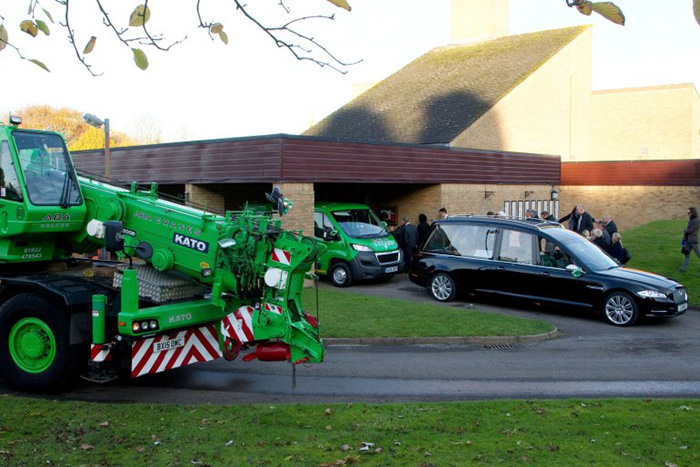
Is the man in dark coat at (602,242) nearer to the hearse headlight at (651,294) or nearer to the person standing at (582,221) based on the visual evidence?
the person standing at (582,221)

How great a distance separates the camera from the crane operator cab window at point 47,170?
28.7ft

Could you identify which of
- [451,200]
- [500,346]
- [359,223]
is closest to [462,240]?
[359,223]

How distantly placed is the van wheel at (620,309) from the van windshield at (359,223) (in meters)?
7.04

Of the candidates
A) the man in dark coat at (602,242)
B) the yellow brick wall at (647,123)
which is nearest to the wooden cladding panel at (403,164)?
the man in dark coat at (602,242)

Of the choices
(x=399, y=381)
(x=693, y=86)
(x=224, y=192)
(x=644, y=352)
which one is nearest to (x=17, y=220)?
(x=399, y=381)

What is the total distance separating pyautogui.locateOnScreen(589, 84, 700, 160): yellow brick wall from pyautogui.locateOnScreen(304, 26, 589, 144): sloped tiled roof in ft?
39.9

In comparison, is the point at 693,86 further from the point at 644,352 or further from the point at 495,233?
the point at 644,352

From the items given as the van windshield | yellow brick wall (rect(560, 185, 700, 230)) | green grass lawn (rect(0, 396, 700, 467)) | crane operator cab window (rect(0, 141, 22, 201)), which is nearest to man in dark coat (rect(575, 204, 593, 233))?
the van windshield

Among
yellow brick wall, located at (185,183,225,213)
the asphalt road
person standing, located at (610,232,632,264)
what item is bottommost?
the asphalt road

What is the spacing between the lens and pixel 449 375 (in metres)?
9.51

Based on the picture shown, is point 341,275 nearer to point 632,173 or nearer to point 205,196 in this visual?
point 205,196

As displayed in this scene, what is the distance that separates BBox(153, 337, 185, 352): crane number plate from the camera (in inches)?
328

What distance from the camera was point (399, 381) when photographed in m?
9.14

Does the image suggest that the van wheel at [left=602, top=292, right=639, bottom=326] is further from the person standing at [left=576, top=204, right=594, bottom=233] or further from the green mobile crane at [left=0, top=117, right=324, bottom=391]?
the green mobile crane at [left=0, top=117, right=324, bottom=391]
